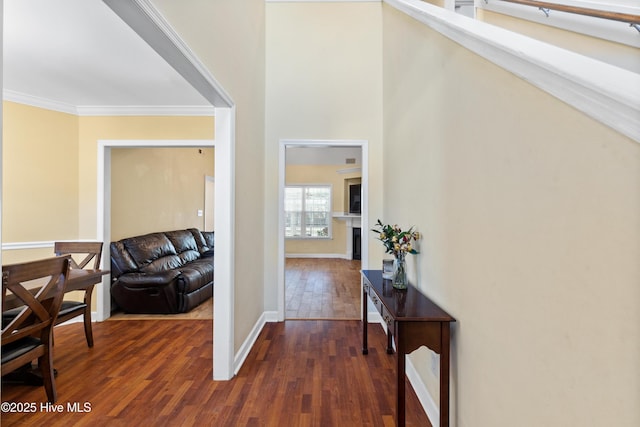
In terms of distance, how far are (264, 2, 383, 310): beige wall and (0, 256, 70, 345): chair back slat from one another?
76.5 inches

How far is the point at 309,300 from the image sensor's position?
14.2ft

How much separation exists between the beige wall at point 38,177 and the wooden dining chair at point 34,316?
1.78 m

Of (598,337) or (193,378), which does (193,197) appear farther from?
(598,337)

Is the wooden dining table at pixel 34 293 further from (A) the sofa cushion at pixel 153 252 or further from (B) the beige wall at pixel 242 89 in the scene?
(B) the beige wall at pixel 242 89

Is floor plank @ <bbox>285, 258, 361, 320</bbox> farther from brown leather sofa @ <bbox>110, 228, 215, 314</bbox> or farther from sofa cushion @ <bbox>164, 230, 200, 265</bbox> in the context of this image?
sofa cushion @ <bbox>164, 230, 200, 265</bbox>

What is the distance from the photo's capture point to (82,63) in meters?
2.66

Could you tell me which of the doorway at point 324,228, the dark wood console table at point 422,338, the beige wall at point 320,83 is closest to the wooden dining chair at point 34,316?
the beige wall at point 320,83

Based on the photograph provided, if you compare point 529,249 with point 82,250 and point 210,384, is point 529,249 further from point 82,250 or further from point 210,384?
point 82,250

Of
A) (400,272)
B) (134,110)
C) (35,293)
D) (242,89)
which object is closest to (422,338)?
(400,272)

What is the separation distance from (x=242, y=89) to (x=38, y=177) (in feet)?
8.76

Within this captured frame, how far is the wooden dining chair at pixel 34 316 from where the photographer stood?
175 cm

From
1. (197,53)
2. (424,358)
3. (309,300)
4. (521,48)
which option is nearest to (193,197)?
(309,300)

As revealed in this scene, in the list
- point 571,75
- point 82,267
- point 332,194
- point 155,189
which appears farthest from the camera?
point 332,194

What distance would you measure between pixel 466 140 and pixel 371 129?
2.28 meters
